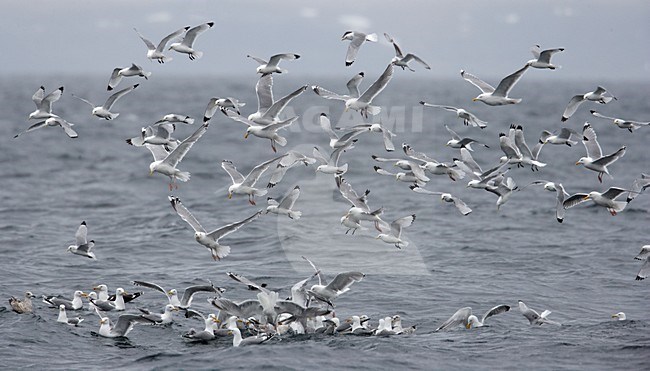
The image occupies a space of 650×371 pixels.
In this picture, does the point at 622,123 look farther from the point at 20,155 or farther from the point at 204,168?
the point at 20,155

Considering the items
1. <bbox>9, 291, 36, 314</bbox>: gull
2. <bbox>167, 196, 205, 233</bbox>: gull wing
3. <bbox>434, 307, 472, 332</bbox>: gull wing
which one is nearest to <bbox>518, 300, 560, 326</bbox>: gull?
<bbox>434, 307, 472, 332</bbox>: gull wing

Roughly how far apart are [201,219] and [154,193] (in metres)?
6.56

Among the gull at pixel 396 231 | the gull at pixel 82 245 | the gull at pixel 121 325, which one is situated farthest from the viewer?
the gull at pixel 82 245

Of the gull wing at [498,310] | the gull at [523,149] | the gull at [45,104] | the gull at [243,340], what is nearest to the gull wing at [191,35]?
the gull at [45,104]

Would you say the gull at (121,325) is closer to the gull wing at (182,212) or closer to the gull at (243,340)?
the gull at (243,340)

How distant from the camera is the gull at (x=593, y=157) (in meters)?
17.2

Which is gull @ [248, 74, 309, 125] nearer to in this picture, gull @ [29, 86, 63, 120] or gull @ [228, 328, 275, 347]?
gull @ [29, 86, 63, 120]

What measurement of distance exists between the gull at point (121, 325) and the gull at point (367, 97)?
5285 mm

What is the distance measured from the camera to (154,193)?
35969 millimetres

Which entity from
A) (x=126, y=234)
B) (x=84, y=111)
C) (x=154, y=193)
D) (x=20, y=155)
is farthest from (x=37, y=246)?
(x=84, y=111)

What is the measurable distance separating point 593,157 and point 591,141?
43 cm

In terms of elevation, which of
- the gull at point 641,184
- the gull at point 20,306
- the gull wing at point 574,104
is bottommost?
the gull at point 20,306

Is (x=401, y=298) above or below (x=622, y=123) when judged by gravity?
below

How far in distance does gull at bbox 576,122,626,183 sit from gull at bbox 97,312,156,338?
8.67 meters
